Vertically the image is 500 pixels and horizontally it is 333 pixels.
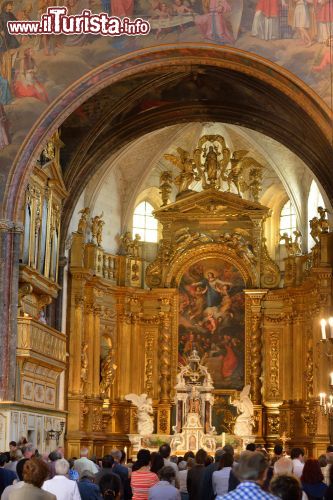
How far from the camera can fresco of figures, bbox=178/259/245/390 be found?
34094mm

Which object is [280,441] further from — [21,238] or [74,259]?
[21,238]

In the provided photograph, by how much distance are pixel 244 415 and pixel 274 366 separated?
2.56 meters

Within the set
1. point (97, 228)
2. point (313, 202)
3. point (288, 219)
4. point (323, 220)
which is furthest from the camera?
point (288, 219)

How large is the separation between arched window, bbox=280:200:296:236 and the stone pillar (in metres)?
13.7

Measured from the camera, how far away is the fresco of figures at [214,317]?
112 feet

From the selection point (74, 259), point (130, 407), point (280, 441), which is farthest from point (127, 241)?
point (280, 441)

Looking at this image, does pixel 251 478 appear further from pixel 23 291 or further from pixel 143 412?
pixel 143 412

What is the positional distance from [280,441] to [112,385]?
554cm

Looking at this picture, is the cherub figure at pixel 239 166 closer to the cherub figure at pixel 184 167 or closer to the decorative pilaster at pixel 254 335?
the cherub figure at pixel 184 167

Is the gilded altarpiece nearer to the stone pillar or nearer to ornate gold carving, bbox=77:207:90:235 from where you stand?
ornate gold carving, bbox=77:207:90:235

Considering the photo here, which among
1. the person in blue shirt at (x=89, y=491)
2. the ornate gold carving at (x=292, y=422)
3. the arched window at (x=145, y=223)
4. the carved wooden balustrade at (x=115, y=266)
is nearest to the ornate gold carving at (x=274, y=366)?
the ornate gold carving at (x=292, y=422)

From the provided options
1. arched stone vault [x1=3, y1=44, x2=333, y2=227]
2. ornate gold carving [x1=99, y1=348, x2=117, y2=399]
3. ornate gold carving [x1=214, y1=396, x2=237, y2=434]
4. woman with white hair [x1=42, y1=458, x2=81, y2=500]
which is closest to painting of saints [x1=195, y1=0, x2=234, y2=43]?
arched stone vault [x1=3, y1=44, x2=333, y2=227]

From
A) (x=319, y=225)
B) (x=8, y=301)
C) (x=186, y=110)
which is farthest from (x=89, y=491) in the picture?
(x=319, y=225)

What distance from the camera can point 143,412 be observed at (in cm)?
3203
